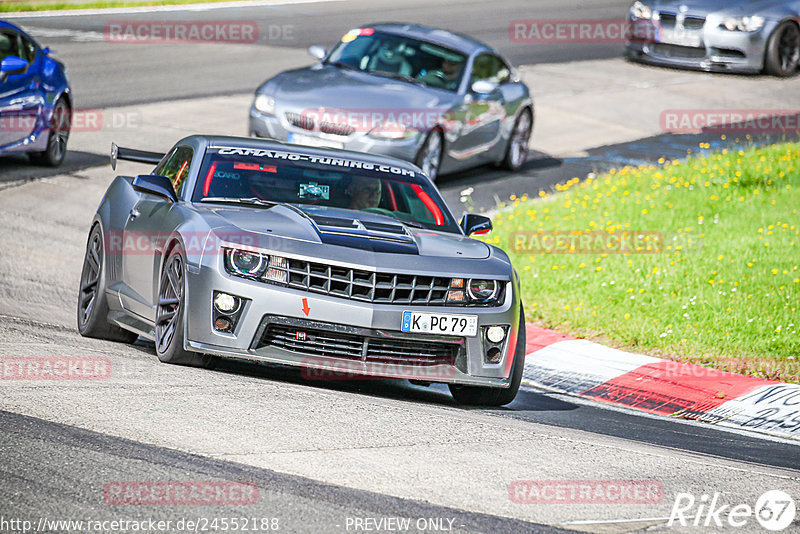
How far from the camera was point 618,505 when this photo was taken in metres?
5.28

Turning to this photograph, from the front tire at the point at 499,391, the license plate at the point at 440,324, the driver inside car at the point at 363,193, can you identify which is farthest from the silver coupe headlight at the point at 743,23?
the license plate at the point at 440,324

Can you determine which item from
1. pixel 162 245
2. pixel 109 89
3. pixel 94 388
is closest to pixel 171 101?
pixel 109 89

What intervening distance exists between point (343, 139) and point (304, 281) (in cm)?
675

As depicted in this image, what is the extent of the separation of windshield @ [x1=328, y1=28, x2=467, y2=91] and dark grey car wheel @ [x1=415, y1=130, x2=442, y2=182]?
36.5 inches

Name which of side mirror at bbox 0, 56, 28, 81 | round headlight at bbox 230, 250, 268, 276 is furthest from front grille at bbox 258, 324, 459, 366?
side mirror at bbox 0, 56, 28, 81

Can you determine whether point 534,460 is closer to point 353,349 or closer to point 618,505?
point 618,505

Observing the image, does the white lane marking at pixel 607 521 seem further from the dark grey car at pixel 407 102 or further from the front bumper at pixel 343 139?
the dark grey car at pixel 407 102

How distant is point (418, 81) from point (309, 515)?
10793 millimetres

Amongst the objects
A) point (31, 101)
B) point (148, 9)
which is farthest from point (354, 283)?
point (148, 9)

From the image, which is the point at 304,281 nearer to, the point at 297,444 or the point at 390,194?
the point at 297,444

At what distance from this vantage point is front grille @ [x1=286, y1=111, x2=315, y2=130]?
44.5 feet

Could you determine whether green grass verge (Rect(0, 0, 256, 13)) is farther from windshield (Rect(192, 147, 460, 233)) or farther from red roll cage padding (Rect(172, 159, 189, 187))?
windshield (Rect(192, 147, 460, 233))

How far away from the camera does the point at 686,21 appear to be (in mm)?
22312

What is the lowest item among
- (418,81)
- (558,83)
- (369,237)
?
(558,83)
